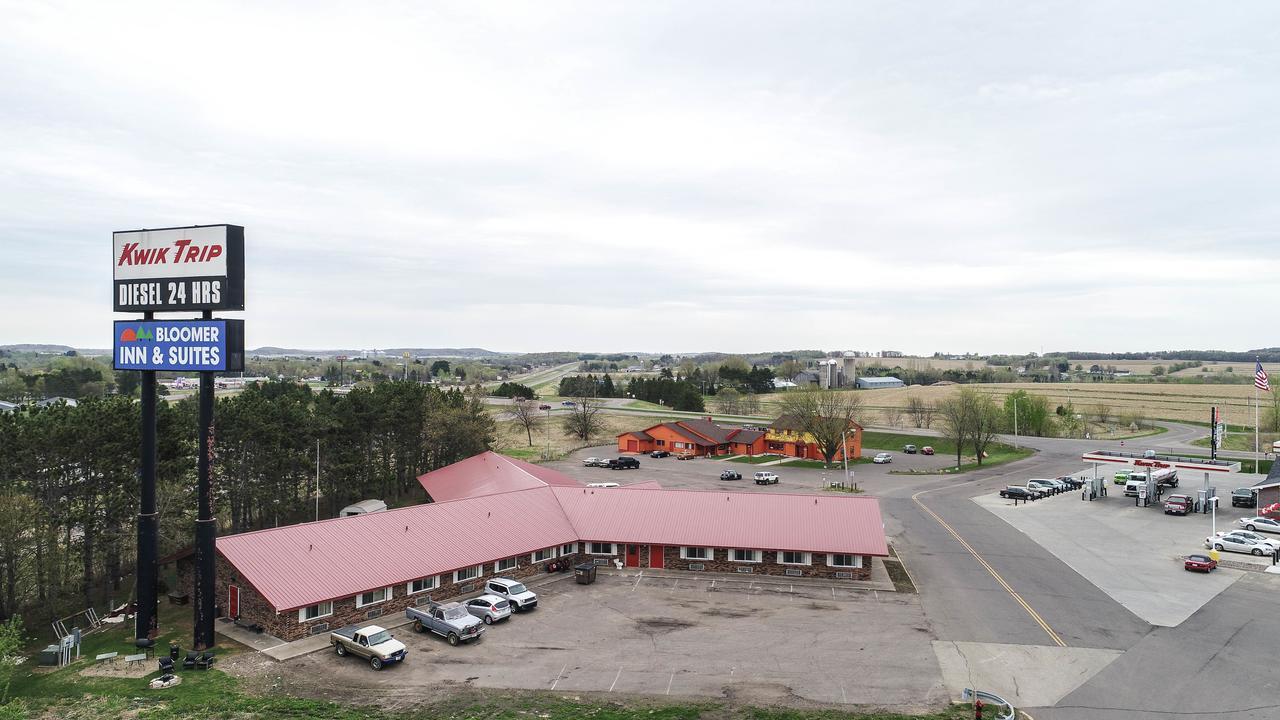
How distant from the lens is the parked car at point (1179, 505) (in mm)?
64125

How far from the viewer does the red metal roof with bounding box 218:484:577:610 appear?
120 feet

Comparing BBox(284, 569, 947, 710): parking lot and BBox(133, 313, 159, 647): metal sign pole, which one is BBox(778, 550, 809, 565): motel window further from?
BBox(133, 313, 159, 647): metal sign pole

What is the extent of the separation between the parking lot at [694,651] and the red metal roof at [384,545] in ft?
12.3

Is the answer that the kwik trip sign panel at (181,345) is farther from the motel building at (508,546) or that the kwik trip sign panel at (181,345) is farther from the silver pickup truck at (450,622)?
the silver pickup truck at (450,622)

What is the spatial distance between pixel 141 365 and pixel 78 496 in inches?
741

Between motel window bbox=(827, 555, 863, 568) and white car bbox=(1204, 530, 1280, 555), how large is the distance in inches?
1026

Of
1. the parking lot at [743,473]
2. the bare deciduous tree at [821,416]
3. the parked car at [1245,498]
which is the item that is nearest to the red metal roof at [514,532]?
the parking lot at [743,473]

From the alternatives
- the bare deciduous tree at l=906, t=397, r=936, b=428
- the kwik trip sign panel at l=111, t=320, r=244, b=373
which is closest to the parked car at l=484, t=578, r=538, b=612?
the kwik trip sign panel at l=111, t=320, r=244, b=373

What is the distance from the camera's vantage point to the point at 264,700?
92.3 ft

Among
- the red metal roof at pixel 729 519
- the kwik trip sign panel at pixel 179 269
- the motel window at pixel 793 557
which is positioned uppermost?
the kwik trip sign panel at pixel 179 269

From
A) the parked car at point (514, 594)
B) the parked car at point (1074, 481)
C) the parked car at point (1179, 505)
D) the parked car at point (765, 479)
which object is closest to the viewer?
the parked car at point (514, 594)

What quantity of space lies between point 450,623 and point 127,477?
29.6 meters

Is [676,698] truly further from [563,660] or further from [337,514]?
[337,514]

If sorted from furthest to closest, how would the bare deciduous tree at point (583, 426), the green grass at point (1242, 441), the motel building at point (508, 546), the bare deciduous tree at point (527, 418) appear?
the bare deciduous tree at point (583, 426), the bare deciduous tree at point (527, 418), the green grass at point (1242, 441), the motel building at point (508, 546)
